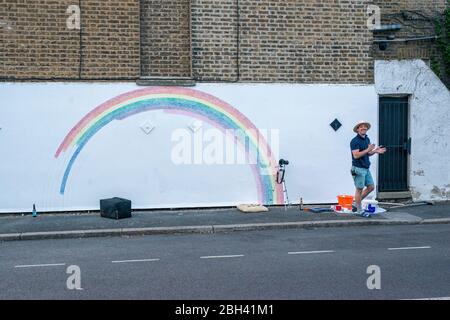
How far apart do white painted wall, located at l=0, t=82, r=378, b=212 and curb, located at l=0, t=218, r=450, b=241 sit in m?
2.04

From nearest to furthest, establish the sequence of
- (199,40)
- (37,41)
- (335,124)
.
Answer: (37,41), (199,40), (335,124)

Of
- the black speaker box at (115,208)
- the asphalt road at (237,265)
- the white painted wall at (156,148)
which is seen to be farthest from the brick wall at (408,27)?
the black speaker box at (115,208)

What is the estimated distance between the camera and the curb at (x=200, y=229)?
407 inches

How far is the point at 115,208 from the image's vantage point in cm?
1166

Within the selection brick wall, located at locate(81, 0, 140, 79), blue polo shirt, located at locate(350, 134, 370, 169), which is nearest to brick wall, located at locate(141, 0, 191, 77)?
brick wall, located at locate(81, 0, 140, 79)

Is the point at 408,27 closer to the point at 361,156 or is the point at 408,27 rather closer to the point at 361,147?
the point at 361,147

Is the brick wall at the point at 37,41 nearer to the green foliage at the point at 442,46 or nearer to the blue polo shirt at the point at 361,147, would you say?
the blue polo shirt at the point at 361,147

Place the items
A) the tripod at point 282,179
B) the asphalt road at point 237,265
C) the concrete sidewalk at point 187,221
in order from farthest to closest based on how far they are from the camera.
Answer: the tripod at point 282,179
the concrete sidewalk at point 187,221
the asphalt road at point 237,265

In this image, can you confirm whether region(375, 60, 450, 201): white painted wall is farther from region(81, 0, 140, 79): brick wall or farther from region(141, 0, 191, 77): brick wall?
region(81, 0, 140, 79): brick wall

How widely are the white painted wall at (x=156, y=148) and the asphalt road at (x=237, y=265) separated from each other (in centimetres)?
242

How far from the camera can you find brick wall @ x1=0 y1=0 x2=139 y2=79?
12.3 m

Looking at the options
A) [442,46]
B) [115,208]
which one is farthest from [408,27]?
[115,208]

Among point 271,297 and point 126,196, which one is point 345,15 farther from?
point 271,297

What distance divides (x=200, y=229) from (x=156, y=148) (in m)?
2.66
